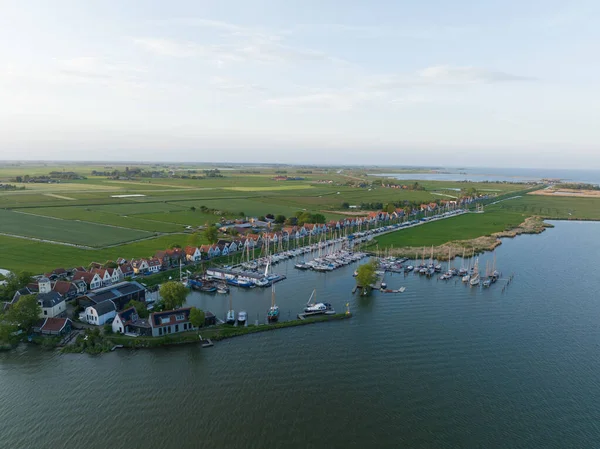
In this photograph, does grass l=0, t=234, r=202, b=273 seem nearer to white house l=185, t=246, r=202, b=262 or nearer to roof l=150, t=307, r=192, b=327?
white house l=185, t=246, r=202, b=262

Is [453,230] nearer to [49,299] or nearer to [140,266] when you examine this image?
[140,266]

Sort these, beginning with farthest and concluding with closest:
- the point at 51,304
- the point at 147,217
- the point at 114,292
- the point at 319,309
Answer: the point at 147,217, the point at 319,309, the point at 114,292, the point at 51,304

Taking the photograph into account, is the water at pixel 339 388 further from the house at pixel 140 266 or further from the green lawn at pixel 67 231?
the green lawn at pixel 67 231

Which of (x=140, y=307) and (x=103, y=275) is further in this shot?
(x=103, y=275)

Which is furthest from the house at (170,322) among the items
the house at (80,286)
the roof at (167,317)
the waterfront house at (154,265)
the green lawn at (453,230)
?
the green lawn at (453,230)

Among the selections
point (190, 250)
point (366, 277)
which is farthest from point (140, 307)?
point (366, 277)

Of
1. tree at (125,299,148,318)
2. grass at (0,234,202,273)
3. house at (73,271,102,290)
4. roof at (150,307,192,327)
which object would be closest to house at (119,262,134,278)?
house at (73,271,102,290)
